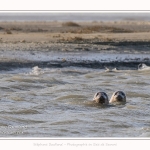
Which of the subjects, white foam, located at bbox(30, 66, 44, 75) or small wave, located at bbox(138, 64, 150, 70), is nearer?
white foam, located at bbox(30, 66, 44, 75)

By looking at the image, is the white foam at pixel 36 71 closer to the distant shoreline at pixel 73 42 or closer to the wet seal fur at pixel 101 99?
the distant shoreline at pixel 73 42

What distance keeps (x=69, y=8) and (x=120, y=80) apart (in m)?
11.0

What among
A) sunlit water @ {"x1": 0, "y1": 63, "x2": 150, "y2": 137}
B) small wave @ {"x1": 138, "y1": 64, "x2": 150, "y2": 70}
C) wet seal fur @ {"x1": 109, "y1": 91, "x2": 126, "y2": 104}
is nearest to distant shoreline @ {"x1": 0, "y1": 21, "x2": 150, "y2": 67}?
small wave @ {"x1": 138, "y1": 64, "x2": 150, "y2": 70}

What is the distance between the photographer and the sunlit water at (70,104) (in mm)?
10516

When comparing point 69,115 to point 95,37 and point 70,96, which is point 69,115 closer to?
point 70,96

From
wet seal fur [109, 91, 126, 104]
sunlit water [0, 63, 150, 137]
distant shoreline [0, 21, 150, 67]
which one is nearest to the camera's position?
sunlit water [0, 63, 150, 137]

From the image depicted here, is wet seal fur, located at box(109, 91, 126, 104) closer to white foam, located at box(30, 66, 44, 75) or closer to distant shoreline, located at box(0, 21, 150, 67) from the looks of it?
white foam, located at box(30, 66, 44, 75)

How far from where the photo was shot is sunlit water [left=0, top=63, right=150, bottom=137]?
10.5 m

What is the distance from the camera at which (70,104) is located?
1371 cm

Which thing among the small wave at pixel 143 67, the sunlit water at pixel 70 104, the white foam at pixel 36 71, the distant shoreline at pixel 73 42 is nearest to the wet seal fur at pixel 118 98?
the sunlit water at pixel 70 104

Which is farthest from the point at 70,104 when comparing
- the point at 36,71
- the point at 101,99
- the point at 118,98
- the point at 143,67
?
the point at 143,67

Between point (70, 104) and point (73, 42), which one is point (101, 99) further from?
point (73, 42)

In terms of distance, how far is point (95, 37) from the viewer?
28578mm

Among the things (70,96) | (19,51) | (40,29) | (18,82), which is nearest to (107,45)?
(19,51)
